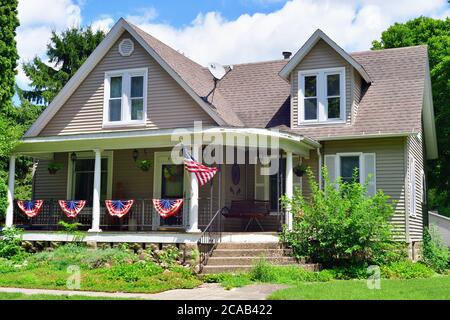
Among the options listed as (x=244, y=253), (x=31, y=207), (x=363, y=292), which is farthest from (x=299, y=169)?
(x=31, y=207)

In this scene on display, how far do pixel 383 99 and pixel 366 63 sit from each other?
2320 millimetres

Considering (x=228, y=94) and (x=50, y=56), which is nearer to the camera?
(x=228, y=94)

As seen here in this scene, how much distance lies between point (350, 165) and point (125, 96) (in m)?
7.35

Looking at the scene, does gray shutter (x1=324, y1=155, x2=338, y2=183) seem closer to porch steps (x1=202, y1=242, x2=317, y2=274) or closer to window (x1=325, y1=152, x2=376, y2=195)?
window (x1=325, y1=152, x2=376, y2=195)

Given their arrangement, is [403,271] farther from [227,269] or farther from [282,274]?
[227,269]

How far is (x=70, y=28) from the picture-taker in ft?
103

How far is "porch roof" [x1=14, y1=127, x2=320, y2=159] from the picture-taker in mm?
15320

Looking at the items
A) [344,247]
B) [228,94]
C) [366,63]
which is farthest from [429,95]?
[344,247]

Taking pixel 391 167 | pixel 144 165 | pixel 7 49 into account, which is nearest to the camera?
pixel 391 167

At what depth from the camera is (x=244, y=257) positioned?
14344mm

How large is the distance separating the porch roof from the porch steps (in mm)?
2667

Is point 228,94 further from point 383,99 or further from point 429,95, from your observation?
point 429,95

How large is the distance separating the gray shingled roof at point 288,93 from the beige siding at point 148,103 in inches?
20.4

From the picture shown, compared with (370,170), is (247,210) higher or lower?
lower
